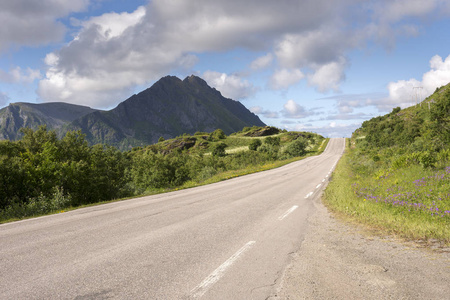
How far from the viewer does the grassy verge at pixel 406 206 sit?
6.06m

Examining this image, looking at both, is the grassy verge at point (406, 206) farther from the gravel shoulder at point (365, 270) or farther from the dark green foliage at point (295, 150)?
the dark green foliage at point (295, 150)

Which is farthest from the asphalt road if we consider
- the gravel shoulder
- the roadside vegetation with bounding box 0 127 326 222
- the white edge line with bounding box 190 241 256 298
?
the roadside vegetation with bounding box 0 127 326 222

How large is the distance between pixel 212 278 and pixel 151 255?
154 centimetres

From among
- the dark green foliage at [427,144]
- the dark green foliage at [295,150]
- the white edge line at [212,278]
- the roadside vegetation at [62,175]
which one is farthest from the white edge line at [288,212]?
the dark green foliage at [295,150]

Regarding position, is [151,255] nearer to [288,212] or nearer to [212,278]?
[212,278]

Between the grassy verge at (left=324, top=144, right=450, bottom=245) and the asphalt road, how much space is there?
6.15 ft

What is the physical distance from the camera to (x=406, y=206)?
7.94m

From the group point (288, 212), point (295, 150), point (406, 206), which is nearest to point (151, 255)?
point (288, 212)

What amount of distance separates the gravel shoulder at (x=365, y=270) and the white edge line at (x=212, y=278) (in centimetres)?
89

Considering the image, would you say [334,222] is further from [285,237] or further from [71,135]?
[71,135]

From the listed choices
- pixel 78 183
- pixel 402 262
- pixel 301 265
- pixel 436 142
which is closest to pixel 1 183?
pixel 78 183

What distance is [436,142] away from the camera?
19578 mm

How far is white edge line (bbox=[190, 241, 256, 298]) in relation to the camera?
11.4 feet

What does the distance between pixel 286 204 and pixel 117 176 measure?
63.7ft
